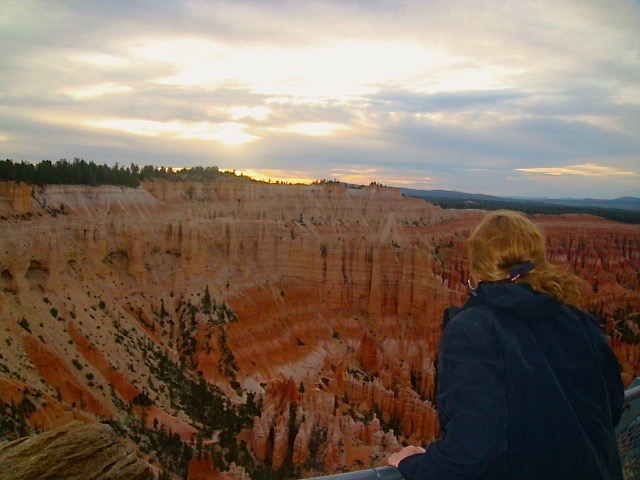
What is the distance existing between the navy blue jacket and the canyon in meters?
9.39

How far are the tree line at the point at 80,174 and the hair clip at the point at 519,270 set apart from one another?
2768 cm

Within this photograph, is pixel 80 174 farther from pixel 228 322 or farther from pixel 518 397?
pixel 518 397

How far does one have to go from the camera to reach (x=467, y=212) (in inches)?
2360

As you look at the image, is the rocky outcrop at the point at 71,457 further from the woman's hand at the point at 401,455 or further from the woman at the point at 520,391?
the woman at the point at 520,391

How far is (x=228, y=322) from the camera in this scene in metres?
28.4

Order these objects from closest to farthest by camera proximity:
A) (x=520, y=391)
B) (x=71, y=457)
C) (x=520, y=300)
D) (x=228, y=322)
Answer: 1. (x=520, y=391)
2. (x=520, y=300)
3. (x=71, y=457)
4. (x=228, y=322)

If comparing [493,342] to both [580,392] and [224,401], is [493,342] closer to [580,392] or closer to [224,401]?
[580,392]

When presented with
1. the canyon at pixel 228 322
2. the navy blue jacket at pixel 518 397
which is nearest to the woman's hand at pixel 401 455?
the navy blue jacket at pixel 518 397

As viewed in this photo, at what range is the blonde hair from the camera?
7.95ft

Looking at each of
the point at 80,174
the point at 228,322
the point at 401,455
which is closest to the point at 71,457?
the point at 401,455

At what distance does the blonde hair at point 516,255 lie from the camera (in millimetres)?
2424

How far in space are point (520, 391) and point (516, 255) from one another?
0.62 m

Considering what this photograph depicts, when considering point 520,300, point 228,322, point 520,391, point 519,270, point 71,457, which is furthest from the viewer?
point 228,322

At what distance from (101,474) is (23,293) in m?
20.8
